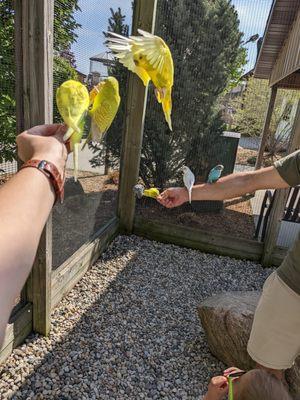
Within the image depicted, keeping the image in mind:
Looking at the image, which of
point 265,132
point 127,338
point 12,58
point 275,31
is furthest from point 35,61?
point 275,31

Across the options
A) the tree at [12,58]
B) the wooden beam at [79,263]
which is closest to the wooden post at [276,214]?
the wooden beam at [79,263]

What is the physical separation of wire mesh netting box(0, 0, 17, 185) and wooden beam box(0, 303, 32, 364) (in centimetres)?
84

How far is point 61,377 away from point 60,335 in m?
0.36

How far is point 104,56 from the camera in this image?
101 inches

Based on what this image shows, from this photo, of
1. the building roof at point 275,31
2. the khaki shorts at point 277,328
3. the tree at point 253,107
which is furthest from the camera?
the building roof at point 275,31

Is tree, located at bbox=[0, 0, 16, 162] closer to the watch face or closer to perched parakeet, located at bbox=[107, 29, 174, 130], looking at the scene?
perched parakeet, located at bbox=[107, 29, 174, 130]

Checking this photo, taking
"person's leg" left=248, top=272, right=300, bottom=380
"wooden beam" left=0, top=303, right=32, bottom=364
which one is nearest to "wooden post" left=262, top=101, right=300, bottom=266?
"person's leg" left=248, top=272, right=300, bottom=380

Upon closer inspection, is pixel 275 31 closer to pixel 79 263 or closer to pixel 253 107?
pixel 253 107

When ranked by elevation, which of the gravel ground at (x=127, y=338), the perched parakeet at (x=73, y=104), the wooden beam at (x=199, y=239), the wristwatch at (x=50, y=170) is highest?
the perched parakeet at (x=73, y=104)

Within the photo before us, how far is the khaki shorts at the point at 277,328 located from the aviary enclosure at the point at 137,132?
1.29 m

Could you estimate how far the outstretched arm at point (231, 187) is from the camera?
1.68 metres

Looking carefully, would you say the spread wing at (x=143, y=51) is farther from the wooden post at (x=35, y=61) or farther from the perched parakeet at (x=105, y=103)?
the wooden post at (x=35, y=61)

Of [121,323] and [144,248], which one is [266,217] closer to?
[144,248]

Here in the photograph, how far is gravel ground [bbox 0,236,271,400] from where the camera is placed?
197 centimetres
